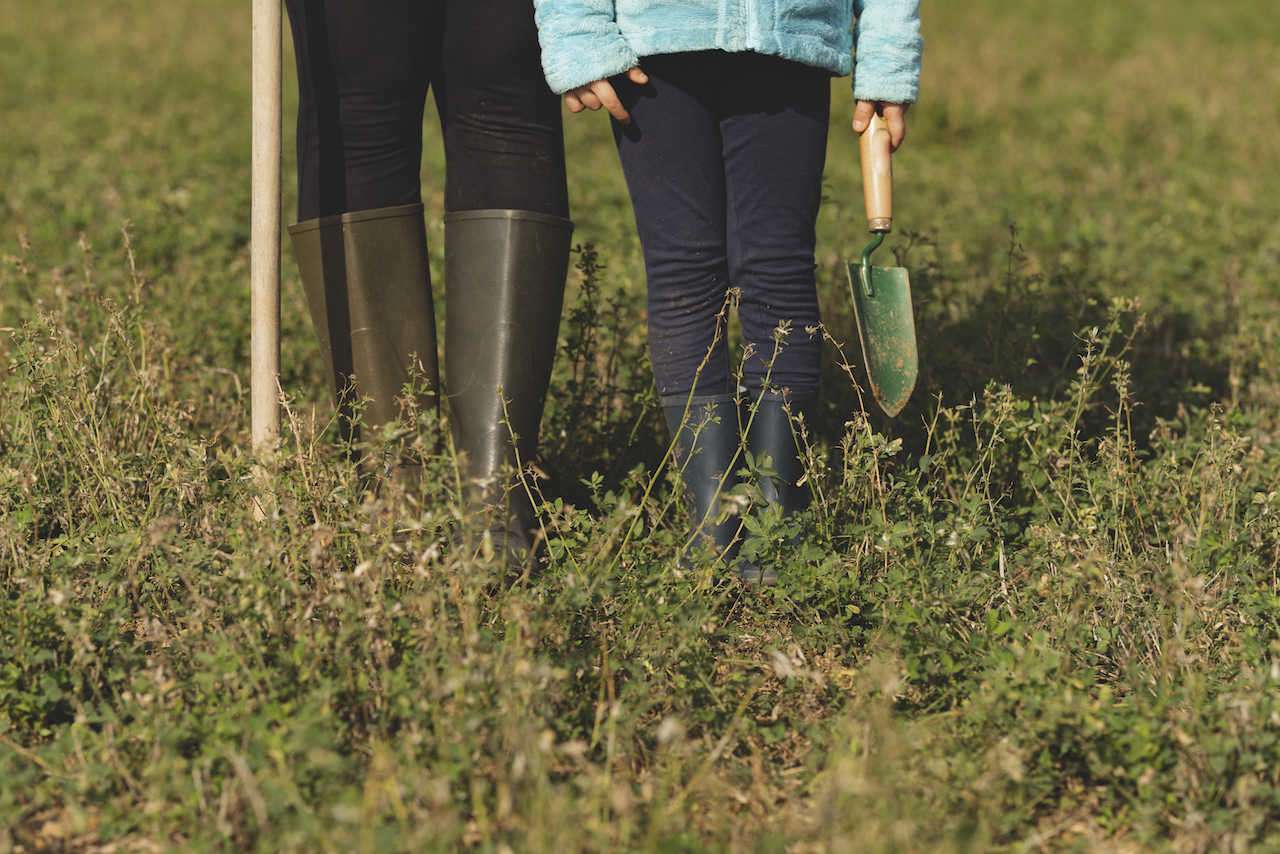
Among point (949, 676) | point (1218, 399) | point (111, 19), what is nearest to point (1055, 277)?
point (1218, 399)

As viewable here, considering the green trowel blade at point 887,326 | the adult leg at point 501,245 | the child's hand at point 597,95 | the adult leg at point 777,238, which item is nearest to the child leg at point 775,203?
the adult leg at point 777,238

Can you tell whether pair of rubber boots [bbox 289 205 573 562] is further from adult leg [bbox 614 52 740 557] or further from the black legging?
adult leg [bbox 614 52 740 557]

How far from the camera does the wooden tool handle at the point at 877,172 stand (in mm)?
3045

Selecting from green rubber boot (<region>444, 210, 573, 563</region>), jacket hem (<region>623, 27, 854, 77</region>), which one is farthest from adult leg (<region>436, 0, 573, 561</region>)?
jacket hem (<region>623, 27, 854, 77</region>)

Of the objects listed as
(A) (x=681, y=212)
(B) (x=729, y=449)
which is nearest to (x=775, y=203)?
(A) (x=681, y=212)

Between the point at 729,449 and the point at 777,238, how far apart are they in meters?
0.44

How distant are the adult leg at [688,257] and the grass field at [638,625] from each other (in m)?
0.15

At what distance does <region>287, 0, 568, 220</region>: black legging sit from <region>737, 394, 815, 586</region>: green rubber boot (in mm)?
606

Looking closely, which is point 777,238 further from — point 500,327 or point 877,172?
point 500,327

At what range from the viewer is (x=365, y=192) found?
10.3 feet

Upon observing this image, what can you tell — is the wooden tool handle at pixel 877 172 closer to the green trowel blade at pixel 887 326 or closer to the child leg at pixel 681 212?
the green trowel blade at pixel 887 326

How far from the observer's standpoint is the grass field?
7.39 ft

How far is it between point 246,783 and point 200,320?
2733 millimetres

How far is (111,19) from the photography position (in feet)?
39.2
